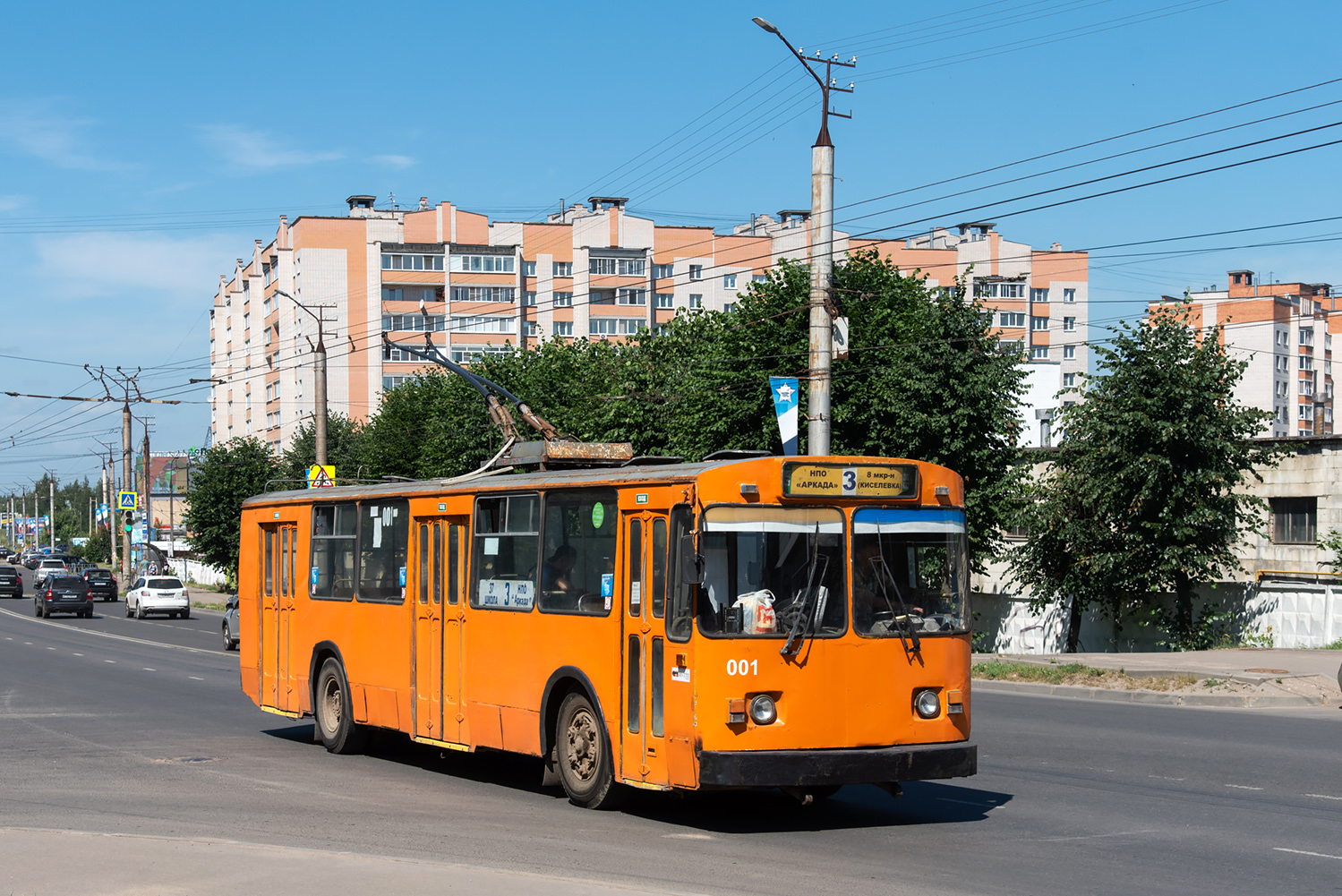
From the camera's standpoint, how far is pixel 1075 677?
21953mm

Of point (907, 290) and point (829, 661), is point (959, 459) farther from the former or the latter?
point (829, 661)

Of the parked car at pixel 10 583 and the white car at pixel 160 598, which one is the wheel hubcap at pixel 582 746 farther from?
the parked car at pixel 10 583

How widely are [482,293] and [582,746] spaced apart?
282 ft

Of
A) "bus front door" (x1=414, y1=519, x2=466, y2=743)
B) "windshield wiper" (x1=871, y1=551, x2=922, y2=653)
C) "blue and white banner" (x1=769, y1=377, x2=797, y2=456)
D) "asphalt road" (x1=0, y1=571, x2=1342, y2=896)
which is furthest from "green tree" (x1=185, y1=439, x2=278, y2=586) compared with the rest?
"windshield wiper" (x1=871, y1=551, x2=922, y2=653)

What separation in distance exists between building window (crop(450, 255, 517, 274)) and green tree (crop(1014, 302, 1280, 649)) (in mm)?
67789

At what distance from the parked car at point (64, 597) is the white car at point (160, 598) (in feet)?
7.70

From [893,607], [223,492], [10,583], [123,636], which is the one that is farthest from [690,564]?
[10,583]

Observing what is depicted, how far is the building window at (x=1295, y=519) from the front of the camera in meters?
36.5

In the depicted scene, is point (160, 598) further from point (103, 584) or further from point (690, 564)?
point (690, 564)

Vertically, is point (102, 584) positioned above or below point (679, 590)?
below

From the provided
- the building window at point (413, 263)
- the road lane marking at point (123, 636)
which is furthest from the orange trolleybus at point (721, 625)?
the building window at point (413, 263)

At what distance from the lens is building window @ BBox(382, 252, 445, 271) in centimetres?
9344

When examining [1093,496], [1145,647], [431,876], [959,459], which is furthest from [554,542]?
[1145,647]

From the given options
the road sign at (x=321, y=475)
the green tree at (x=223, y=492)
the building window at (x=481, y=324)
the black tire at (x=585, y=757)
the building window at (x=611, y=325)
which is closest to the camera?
the black tire at (x=585, y=757)
